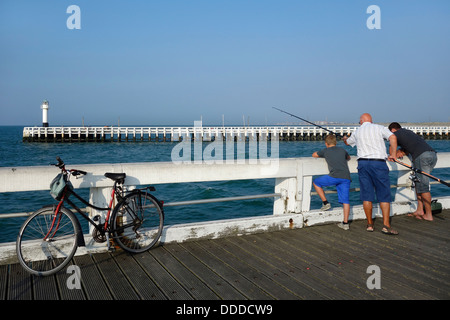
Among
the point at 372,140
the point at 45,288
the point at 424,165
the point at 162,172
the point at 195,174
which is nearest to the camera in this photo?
the point at 45,288

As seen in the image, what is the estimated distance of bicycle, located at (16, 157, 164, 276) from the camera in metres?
3.79

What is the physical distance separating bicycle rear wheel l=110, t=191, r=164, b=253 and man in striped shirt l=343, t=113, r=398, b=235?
9.90 ft

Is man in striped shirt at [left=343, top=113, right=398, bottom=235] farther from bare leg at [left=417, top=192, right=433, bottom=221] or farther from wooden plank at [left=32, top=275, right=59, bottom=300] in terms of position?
wooden plank at [left=32, top=275, right=59, bottom=300]

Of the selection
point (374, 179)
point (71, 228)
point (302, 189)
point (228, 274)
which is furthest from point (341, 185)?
point (71, 228)

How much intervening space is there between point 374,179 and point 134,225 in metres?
3.43

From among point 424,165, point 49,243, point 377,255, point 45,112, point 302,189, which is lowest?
point 377,255

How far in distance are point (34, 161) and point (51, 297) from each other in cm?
3965

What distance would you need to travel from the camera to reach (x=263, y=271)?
401cm

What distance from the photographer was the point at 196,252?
4.55m

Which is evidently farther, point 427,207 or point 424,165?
point 427,207

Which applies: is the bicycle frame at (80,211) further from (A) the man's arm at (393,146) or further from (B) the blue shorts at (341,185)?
(A) the man's arm at (393,146)

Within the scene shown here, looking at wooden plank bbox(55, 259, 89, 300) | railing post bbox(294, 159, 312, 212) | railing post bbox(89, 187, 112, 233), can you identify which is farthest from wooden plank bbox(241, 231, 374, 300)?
wooden plank bbox(55, 259, 89, 300)

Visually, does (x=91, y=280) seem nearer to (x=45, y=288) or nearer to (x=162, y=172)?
(x=45, y=288)
